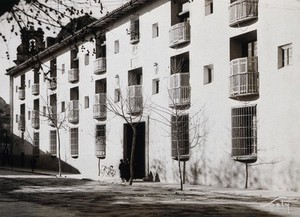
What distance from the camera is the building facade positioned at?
20.2m

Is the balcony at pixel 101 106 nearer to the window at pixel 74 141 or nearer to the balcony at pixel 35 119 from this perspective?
the window at pixel 74 141

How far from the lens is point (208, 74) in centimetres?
2488

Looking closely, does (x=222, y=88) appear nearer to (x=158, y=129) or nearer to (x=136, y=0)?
(x=158, y=129)

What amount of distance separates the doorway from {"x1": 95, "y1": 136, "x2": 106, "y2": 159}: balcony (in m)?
2.93

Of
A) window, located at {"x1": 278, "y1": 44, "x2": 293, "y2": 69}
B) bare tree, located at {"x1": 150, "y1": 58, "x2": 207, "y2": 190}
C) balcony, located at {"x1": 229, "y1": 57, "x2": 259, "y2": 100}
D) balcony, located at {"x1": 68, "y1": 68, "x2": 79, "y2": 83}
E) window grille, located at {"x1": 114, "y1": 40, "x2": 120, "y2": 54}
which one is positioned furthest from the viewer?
balcony, located at {"x1": 68, "y1": 68, "x2": 79, "y2": 83}

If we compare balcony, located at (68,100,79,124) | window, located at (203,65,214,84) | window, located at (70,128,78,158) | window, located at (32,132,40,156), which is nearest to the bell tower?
window, located at (203,65,214,84)

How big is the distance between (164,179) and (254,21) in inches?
380

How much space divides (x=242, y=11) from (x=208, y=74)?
4.08 m

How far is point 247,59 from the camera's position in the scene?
21.5 meters

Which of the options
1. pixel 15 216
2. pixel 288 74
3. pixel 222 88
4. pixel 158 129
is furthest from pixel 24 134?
pixel 15 216

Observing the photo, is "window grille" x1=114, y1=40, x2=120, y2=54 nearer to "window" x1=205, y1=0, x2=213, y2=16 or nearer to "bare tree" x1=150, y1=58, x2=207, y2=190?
"bare tree" x1=150, y1=58, x2=207, y2=190

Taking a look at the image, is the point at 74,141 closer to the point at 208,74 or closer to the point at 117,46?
the point at 117,46

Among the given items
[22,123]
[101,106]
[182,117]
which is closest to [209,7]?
[182,117]

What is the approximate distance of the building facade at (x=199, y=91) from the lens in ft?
66.4
